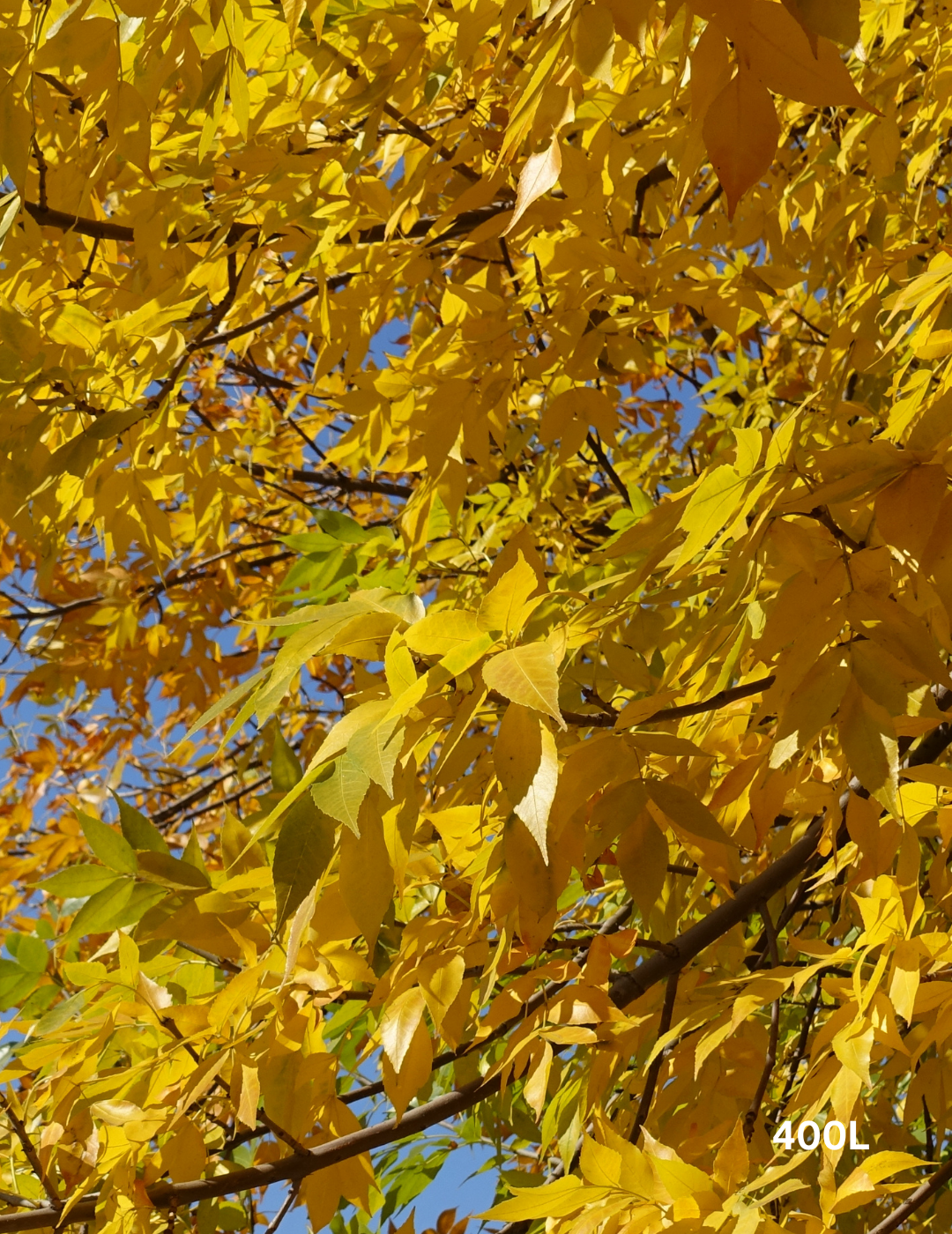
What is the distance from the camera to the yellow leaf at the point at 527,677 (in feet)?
1.98

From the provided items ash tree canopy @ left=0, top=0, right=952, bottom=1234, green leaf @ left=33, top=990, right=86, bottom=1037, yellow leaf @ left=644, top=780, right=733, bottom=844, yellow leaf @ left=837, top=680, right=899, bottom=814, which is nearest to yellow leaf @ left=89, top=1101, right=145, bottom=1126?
ash tree canopy @ left=0, top=0, right=952, bottom=1234

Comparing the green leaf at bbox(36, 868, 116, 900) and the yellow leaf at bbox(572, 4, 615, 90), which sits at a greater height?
the yellow leaf at bbox(572, 4, 615, 90)

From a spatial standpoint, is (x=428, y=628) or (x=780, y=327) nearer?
(x=428, y=628)

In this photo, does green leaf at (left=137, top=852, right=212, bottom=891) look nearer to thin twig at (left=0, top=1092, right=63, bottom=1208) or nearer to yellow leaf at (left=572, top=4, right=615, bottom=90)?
thin twig at (left=0, top=1092, right=63, bottom=1208)

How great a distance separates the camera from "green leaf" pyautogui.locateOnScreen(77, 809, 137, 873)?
0.98 metres

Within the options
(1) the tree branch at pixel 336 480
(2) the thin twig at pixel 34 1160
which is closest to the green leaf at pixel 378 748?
(2) the thin twig at pixel 34 1160

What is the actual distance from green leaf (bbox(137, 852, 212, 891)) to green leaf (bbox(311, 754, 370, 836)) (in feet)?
1.31

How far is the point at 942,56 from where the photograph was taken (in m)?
1.73

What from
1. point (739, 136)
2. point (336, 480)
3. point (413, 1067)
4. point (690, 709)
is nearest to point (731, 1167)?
point (413, 1067)

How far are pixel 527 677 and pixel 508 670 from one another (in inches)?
0.8

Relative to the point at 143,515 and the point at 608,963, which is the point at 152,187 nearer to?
the point at 143,515

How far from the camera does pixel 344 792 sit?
2.17ft

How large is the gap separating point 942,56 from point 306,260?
1.15 m

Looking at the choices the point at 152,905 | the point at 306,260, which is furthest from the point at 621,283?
the point at 152,905
